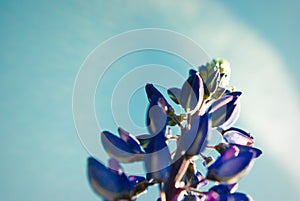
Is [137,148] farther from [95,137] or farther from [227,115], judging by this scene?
[227,115]

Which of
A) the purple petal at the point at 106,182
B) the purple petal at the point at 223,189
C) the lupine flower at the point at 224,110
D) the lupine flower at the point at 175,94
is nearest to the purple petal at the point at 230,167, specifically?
the purple petal at the point at 223,189

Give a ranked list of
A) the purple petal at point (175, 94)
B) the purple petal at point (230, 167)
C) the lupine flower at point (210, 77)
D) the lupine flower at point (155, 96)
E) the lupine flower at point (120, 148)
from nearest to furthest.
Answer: the purple petal at point (230, 167), the lupine flower at point (120, 148), the lupine flower at point (155, 96), the lupine flower at point (210, 77), the purple petal at point (175, 94)

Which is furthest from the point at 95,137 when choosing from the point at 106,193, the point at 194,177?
the point at 194,177

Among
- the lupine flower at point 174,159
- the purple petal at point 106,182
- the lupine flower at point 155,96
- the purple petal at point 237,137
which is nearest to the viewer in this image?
the purple petal at point 106,182

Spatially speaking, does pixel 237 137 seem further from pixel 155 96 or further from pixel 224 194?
pixel 155 96

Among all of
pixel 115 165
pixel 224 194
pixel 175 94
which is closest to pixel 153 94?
pixel 175 94

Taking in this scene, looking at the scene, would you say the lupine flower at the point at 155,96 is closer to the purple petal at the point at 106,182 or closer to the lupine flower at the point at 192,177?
the lupine flower at the point at 192,177

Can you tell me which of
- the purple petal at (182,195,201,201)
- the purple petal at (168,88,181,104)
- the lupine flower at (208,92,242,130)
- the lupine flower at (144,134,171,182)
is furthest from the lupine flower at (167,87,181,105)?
the purple petal at (182,195,201,201)
